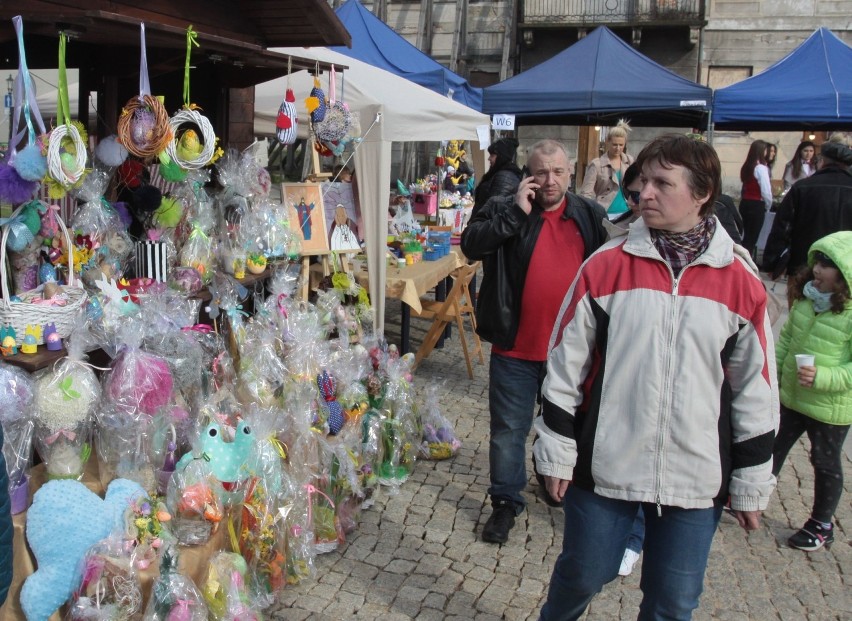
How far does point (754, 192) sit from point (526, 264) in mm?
9545

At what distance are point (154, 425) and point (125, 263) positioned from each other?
1.04 meters

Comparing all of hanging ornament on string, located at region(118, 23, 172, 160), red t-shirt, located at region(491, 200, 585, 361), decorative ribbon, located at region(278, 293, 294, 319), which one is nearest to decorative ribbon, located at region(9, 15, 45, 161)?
hanging ornament on string, located at region(118, 23, 172, 160)

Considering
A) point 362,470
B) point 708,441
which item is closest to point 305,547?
point 362,470

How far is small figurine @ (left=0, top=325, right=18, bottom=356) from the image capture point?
2816 millimetres

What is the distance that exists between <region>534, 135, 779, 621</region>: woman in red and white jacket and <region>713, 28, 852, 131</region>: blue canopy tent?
8.00 metres

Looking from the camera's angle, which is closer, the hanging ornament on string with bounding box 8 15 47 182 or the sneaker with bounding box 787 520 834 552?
the hanging ornament on string with bounding box 8 15 47 182

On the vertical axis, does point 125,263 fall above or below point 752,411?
above

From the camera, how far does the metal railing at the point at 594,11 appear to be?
72.8 feet

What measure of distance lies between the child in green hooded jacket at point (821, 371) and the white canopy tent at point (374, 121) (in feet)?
8.96

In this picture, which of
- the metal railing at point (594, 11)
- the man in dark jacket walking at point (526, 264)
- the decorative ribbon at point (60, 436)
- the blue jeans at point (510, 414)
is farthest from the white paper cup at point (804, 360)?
the metal railing at point (594, 11)

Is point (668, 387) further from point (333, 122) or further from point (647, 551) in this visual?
point (333, 122)

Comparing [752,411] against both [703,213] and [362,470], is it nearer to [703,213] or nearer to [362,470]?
[703,213]

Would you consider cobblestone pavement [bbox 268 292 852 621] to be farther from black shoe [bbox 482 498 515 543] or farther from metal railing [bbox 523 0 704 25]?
metal railing [bbox 523 0 704 25]

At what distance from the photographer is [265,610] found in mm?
3189
